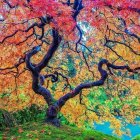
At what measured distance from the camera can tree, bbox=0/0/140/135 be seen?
226 inches

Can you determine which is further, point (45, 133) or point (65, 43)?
point (65, 43)

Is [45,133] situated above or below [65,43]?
below

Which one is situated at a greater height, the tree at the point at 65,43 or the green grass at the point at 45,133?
the tree at the point at 65,43

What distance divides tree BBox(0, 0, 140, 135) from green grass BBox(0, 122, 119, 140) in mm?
433

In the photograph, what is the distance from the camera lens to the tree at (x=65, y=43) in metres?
5.74

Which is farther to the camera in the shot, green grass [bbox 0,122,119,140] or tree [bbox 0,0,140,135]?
green grass [bbox 0,122,119,140]

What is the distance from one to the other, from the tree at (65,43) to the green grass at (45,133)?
1.42 ft

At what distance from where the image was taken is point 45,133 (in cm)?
651

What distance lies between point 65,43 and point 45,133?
2573 millimetres

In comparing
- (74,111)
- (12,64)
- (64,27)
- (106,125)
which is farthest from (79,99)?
(106,125)

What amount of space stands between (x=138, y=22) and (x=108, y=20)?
0.89 meters

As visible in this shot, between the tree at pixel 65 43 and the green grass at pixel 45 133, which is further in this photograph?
the green grass at pixel 45 133

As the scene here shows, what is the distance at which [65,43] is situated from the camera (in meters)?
8.13

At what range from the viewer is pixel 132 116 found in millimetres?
9133
